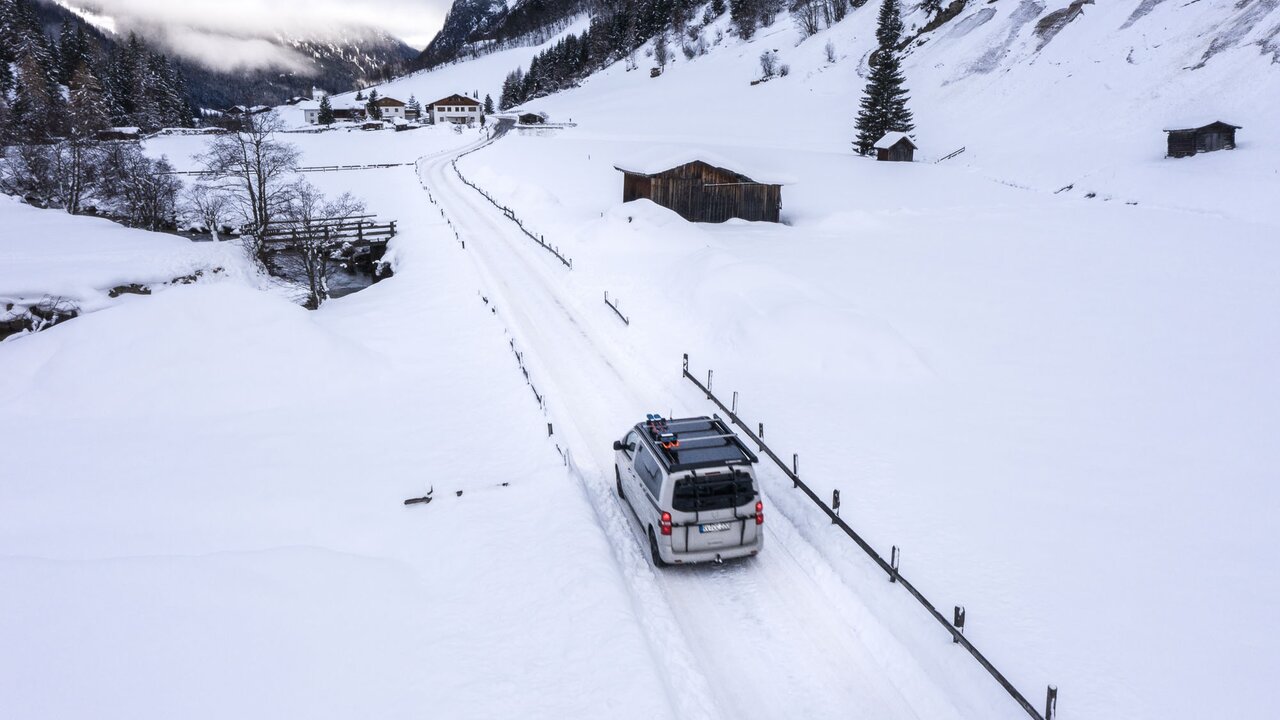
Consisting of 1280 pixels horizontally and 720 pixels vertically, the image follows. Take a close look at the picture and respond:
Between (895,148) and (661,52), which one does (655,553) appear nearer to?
(895,148)

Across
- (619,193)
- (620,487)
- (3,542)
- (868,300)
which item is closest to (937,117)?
(619,193)

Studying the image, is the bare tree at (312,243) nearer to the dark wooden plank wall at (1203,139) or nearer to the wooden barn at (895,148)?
the wooden barn at (895,148)

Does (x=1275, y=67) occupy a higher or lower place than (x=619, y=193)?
higher

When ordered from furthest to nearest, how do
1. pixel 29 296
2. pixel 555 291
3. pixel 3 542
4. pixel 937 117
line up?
pixel 937 117, pixel 555 291, pixel 29 296, pixel 3 542

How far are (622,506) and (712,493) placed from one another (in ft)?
9.76

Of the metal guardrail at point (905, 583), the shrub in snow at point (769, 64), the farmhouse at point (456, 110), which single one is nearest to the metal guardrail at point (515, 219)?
the metal guardrail at point (905, 583)

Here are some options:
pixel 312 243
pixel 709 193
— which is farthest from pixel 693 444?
pixel 709 193

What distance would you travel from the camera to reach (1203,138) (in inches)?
1736

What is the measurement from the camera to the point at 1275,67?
48.6m

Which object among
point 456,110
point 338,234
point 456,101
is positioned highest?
point 456,101

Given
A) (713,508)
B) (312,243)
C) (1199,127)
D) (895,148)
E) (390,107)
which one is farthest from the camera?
(390,107)

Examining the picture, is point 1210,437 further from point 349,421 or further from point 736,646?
point 349,421

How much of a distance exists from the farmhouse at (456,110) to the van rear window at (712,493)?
487ft

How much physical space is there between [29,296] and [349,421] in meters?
16.2
